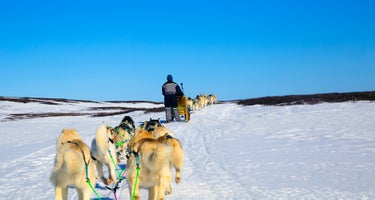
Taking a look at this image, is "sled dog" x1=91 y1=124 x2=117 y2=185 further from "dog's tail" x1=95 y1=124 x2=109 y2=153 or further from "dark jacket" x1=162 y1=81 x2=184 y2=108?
"dark jacket" x1=162 y1=81 x2=184 y2=108

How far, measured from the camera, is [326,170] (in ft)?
21.6

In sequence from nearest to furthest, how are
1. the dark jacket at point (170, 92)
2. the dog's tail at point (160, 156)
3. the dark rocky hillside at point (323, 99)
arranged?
1. the dog's tail at point (160, 156)
2. the dark jacket at point (170, 92)
3. the dark rocky hillside at point (323, 99)

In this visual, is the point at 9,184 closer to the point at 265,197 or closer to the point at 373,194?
the point at 265,197

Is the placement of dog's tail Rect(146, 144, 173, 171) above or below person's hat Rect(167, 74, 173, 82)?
below

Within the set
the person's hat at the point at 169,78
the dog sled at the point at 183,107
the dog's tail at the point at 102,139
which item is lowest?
the dog's tail at the point at 102,139

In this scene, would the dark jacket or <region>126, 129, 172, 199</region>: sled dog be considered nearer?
<region>126, 129, 172, 199</region>: sled dog

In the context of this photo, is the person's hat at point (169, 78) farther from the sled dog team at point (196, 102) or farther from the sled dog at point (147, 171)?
the sled dog at point (147, 171)

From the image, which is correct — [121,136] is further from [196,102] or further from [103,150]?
[196,102]

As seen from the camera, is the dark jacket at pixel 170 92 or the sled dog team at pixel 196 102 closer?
the dark jacket at pixel 170 92

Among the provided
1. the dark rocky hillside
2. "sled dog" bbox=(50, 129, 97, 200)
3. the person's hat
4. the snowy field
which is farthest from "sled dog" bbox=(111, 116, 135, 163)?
the dark rocky hillside

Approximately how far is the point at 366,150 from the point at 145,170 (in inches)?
240

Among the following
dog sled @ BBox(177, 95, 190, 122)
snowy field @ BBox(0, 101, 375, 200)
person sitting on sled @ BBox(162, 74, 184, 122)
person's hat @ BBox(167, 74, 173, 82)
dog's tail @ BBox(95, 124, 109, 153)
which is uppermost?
person's hat @ BBox(167, 74, 173, 82)

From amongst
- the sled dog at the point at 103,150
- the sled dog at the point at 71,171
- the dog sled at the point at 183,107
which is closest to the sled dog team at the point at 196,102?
the dog sled at the point at 183,107

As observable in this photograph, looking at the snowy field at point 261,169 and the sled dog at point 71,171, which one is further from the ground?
the sled dog at point 71,171
